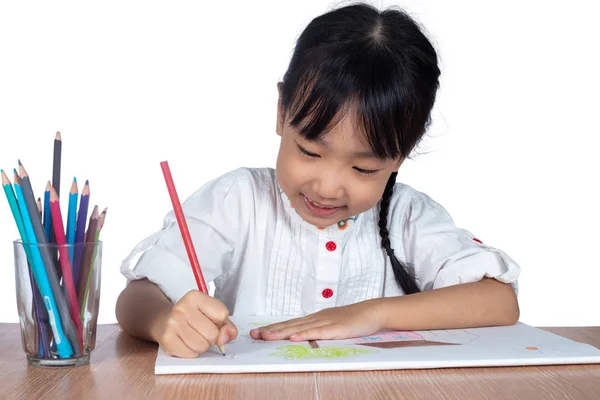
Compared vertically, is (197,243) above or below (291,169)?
below

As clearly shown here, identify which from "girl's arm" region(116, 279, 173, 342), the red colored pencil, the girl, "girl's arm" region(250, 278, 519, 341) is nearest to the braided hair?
the girl

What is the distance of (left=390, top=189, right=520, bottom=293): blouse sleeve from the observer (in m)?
1.15

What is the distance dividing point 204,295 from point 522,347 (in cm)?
34

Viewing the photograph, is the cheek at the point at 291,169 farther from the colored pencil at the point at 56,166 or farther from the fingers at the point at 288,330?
the colored pencil at the point at 56,166

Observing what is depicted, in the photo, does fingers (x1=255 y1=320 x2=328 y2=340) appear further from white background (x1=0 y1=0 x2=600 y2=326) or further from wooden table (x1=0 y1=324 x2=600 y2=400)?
white background (x1=0 y1=0 x2=600 y2=326)

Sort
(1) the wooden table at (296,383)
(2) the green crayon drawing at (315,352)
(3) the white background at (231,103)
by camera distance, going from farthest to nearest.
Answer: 1. (3) the white background at (231,103)
2. (2) the green crayon drawing at (315,352)
3. (1) the wooden table at (296,383)

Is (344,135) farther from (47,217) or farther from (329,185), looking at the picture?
(47,217)

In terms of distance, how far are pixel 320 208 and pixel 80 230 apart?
0.40 m

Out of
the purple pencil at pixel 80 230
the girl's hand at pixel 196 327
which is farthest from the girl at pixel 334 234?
the purple pencil at pixel 80 230

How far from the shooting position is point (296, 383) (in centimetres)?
72

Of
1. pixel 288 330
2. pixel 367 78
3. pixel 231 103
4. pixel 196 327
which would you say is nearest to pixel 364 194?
pixel 367 78

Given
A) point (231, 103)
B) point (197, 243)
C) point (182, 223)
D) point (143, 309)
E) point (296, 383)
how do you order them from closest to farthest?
point (296, 383)
point (182, 223)
point (143, 309)
point (197, 243)
point (231, 103)

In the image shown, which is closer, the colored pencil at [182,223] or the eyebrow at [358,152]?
the colored pencil at [182,223]

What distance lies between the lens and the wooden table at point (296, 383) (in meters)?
0.70
